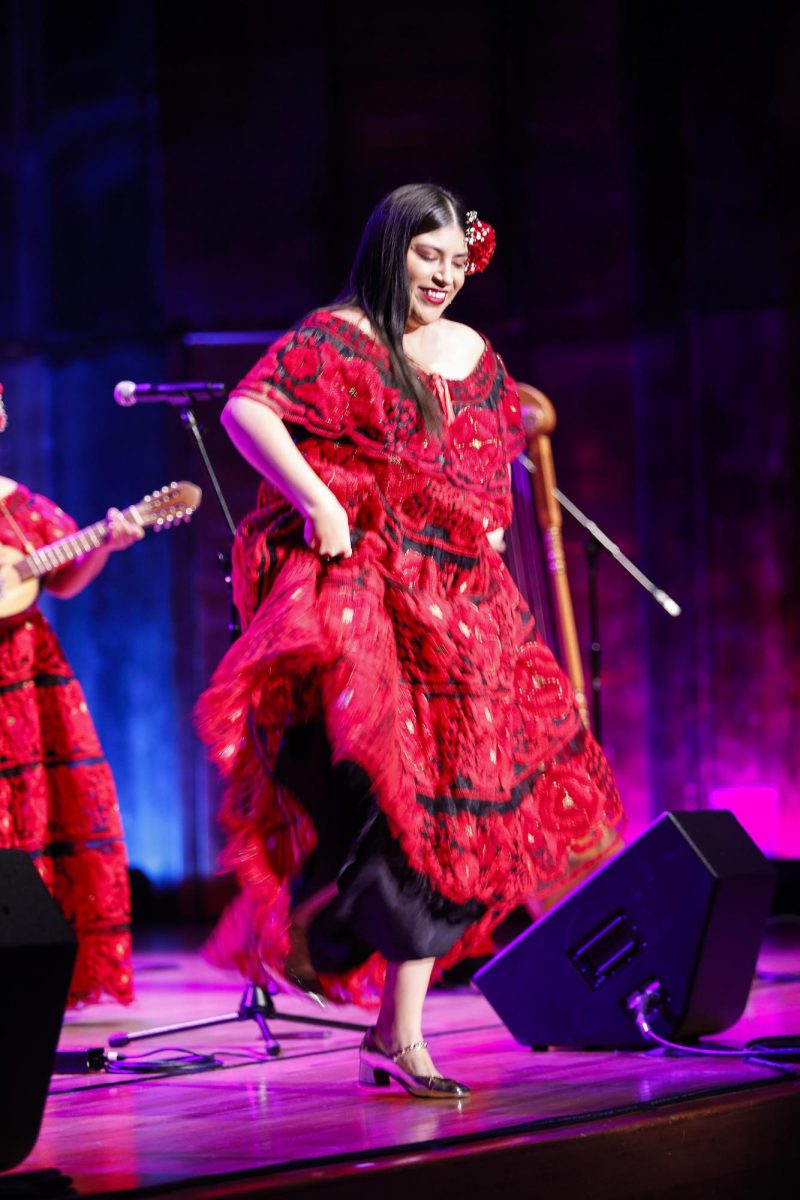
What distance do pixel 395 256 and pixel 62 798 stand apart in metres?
1.78

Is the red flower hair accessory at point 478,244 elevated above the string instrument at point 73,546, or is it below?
above

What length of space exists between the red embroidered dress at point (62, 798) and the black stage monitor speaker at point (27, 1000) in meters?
1.89

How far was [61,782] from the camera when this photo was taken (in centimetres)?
397

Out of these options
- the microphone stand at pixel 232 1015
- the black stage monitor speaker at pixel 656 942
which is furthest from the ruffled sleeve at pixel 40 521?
the black stage monitor speaker at pixel 656 942

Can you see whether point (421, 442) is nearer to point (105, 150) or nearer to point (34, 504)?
point (34, 504)

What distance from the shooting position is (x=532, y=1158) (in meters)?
2.25

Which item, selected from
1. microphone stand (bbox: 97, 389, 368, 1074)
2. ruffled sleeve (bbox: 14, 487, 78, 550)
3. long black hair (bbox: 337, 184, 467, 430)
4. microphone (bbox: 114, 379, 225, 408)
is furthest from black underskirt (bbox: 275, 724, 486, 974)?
ruffled sleeve (bbox: 14, 487, 78, 550)

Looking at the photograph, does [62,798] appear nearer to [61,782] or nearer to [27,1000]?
[61,782]

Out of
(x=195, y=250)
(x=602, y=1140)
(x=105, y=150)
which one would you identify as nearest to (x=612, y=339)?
(x=195, y=250)

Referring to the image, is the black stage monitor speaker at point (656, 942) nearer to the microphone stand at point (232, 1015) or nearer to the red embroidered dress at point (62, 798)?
the microphone stand at point (232, 1015)

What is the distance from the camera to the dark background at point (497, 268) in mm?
6086

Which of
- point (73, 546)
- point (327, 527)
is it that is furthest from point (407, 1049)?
point (73, 546)

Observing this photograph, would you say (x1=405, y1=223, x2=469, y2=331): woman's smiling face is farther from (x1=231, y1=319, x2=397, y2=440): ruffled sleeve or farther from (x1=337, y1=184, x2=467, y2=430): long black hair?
(x1=231, y1=319, x2=397, y2=440): ruffled sleeve

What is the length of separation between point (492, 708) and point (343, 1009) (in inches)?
66.8
